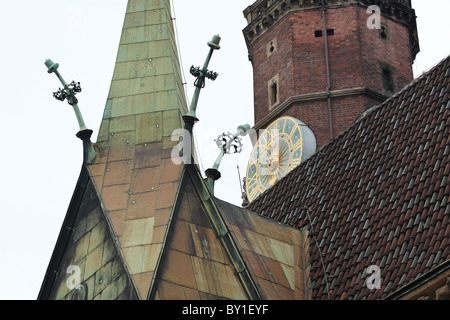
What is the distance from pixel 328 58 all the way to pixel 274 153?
3.24m

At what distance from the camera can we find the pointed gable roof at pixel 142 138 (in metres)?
17.2

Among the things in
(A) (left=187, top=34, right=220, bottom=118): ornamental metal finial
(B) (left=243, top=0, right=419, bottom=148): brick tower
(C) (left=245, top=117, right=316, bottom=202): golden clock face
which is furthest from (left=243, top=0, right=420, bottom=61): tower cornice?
(A) (left=187, top=34, right=220, bottom=118): ornamental metal finial

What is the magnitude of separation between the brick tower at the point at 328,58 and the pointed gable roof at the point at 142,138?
1128cm

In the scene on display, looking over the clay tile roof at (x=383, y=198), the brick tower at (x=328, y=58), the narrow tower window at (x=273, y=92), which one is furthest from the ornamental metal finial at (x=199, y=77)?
the narrow tower window at (x=273, y=92)

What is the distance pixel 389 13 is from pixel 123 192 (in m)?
17.9

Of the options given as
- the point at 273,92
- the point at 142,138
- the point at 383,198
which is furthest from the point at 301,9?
the point at 142,138

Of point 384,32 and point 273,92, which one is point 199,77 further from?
point 384,32

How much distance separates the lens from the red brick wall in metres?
31.9

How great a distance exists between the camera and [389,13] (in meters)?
34.2

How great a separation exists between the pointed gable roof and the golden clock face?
9.97m

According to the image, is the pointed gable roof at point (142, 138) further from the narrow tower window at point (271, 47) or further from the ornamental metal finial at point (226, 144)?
the narrow tower window at point (271, 47)

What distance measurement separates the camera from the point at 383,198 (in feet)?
62.4
